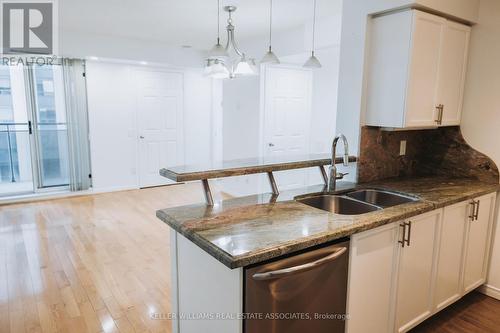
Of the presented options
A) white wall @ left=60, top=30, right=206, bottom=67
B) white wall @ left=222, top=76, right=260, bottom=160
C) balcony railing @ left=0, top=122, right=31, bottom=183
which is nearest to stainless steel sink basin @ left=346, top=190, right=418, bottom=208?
white wall @ left=222, top=76, right=260, bottom=160

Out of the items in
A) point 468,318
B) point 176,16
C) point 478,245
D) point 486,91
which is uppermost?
point 176,16

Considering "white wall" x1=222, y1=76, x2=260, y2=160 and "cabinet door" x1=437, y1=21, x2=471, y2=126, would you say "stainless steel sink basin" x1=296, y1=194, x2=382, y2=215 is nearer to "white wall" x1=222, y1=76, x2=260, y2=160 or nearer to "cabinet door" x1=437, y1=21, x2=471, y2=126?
"cabinet door" x1=437, y1=21, x2=471, y2=126

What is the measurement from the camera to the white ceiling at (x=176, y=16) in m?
3.51

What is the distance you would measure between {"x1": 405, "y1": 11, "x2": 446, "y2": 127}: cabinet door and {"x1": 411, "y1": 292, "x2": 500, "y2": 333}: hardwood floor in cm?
142

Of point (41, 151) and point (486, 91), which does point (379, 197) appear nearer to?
point (486, 91)

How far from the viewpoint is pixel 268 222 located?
167 cm

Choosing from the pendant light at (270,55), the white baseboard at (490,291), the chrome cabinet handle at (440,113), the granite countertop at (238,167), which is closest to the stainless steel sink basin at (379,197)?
the granite countertop at (238,167)

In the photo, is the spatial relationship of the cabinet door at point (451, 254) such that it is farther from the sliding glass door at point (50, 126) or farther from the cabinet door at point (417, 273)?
the sliding glass door at point (50, 126)

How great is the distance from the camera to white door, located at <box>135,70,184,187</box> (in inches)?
242

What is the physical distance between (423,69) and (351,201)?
3.41ft

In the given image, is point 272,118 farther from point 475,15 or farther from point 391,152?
point 475,15

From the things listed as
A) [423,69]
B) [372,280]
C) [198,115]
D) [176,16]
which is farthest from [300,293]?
[198,115]

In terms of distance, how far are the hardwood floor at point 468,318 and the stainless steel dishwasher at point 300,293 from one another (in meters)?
1.06

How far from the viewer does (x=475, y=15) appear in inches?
102
